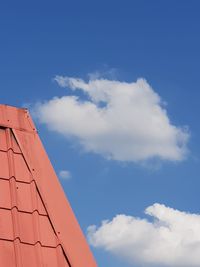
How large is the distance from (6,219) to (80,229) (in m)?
0.96

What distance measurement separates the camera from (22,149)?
18.2 feet

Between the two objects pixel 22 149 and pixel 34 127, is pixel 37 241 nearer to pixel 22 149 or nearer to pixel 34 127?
pixel 22 149

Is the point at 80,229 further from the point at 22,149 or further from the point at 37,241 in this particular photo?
the point at 22,149

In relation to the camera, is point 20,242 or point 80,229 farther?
point 80,229

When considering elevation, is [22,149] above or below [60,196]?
above

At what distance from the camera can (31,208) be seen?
507 cm

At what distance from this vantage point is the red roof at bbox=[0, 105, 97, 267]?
15.4ft

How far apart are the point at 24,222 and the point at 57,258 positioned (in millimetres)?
462

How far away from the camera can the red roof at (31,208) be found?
4691 mm

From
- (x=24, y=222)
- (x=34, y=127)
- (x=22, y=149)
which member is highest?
(x=34, y=127)

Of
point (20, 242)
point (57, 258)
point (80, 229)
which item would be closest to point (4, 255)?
point (20, 242)

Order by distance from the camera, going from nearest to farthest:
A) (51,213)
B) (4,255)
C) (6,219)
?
(4,255), (6,219), (51,213)

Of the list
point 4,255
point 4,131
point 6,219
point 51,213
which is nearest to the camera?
point 4,255

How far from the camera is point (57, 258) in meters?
4.85
